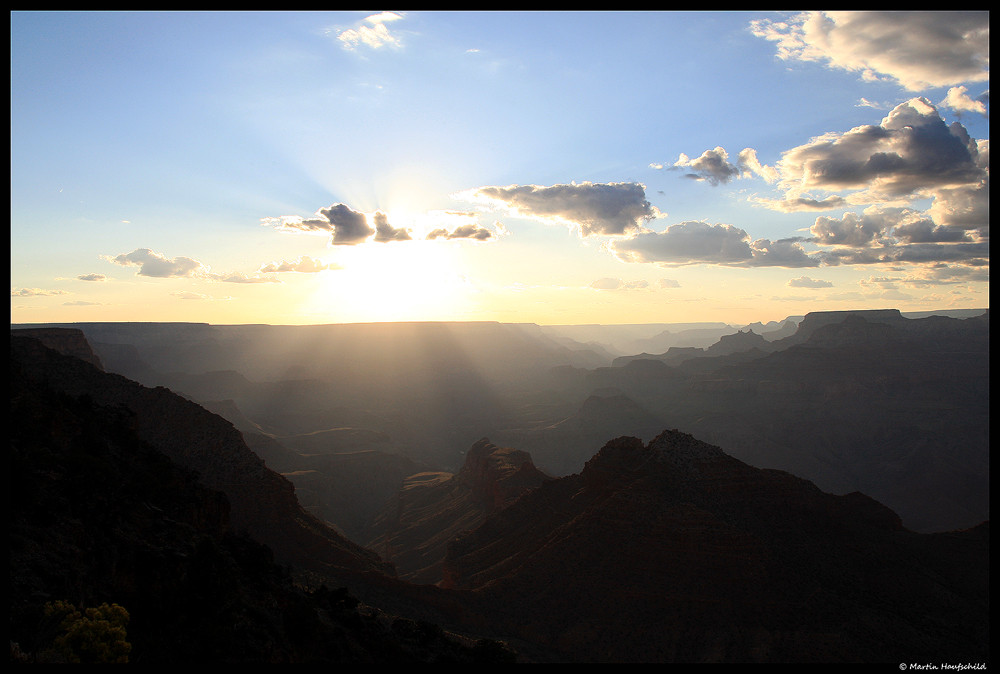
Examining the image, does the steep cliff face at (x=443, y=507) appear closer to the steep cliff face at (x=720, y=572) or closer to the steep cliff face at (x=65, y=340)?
the steep cliff face at (x=720, y=572)

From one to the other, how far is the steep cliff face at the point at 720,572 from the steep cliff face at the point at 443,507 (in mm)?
10836

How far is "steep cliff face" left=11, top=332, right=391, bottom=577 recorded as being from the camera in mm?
35469

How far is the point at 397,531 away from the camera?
192ft

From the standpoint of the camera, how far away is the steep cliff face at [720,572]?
88.6 feet

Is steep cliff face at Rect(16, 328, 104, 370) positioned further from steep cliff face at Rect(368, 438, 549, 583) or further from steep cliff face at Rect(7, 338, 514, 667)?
steep cliff face at Rect(7, 338, 514, 667)

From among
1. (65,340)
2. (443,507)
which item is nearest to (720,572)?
(443,507)

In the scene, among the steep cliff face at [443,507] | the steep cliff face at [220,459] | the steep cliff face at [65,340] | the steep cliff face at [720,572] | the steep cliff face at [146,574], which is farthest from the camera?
the steep cliff face at [65,340]

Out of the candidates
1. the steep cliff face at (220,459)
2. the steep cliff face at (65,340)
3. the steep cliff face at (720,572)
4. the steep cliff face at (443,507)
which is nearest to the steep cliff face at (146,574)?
the steep cliff face at (720,572)

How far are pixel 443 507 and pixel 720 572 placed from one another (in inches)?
1447

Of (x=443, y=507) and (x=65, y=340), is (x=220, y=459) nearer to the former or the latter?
(x=443, y=507)

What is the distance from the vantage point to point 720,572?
100ft

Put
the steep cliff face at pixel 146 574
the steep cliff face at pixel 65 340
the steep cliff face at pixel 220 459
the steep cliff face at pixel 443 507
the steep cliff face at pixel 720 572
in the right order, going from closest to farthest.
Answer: the steep cliff face at pixel 146 574
the steep cliff face at pixel 720 572
the steep cliff face at pixel 220 459
the steep cliff face at pixel 443 507
the steep cliff face at pixel 65 340

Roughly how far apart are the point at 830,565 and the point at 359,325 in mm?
175203
